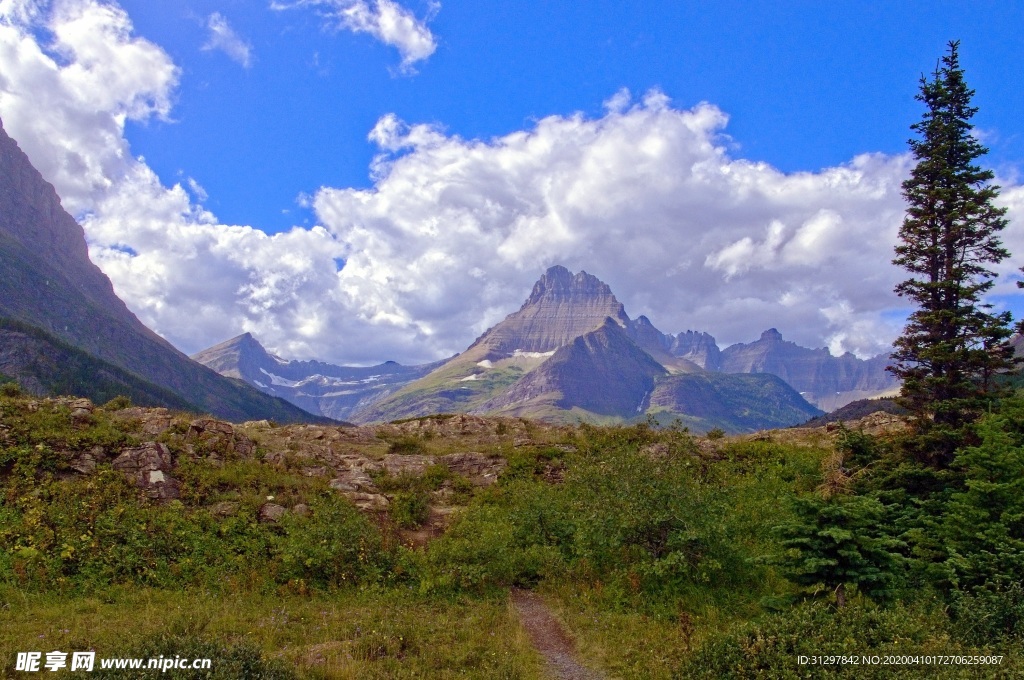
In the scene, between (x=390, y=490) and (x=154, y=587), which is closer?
(x=154, y=587)

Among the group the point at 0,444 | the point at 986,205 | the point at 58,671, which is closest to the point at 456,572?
the point at 58,671

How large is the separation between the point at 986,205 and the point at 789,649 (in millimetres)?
25618

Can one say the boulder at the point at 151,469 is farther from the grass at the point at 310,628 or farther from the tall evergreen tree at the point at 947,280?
the tall evergreen tree at the point at 947,280

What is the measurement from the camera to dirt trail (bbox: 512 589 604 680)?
12156 mm

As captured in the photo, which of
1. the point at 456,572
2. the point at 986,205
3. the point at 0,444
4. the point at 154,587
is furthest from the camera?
the point at 986,205

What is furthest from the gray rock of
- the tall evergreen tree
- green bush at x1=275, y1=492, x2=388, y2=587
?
the tall evergreen tree

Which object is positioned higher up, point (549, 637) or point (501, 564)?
point (501, 564)

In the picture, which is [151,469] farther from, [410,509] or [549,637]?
[549,637]

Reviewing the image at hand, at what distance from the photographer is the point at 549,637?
47.3 ft

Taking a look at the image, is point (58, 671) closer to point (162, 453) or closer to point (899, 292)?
point (162, 453)

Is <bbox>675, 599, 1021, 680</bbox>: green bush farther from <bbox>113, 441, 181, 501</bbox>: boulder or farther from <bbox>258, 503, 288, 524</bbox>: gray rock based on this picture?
<bbox>113, 441, 181, 501</bbox>: boulder

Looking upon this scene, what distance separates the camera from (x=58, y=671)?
10258 millimetres

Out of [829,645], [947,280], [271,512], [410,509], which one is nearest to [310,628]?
[271,512]

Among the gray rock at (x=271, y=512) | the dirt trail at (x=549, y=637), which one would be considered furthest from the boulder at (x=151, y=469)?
the dirt trail at (x=549, y=637)
